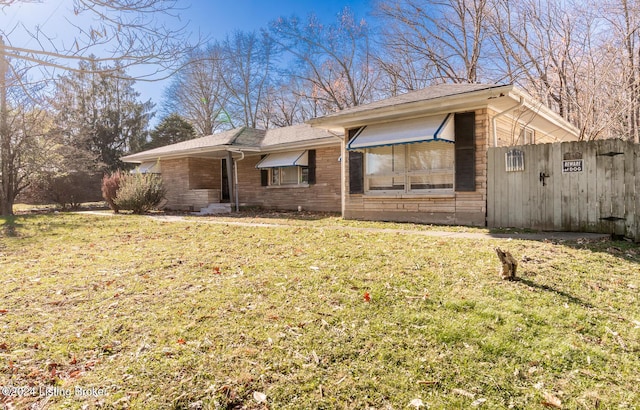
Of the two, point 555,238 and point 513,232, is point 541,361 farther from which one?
point 513,232

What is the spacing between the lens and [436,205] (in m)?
9.10

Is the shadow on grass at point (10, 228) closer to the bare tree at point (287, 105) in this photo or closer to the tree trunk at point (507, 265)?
the tree trunk at point (507, 265)

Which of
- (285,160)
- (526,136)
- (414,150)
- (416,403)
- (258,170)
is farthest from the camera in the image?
(258,170)

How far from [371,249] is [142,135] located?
32522mm

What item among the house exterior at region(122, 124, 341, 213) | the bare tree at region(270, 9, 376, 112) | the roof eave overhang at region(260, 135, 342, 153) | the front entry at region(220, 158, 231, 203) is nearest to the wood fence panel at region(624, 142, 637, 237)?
the roof eave overhang at region(260, 135, 342, 153)

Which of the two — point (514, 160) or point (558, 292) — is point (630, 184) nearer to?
point (514, 160)

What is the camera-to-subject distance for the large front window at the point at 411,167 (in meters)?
9.12

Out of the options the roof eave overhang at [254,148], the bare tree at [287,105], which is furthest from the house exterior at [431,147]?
the bare tree at [287,105]

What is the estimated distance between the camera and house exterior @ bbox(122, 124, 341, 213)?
45.7ft

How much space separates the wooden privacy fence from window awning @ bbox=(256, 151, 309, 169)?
7535 mm

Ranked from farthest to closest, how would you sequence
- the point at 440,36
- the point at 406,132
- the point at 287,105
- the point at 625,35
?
the point at 287,105 < the point at 440,36 < the point at 625,35 < the point at 406,132

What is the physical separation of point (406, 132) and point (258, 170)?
882 cm

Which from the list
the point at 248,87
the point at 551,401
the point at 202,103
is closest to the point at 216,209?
the point at 551,401

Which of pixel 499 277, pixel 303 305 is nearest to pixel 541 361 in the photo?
pixel 499 277
